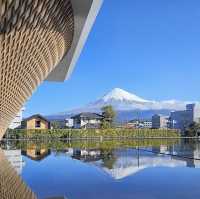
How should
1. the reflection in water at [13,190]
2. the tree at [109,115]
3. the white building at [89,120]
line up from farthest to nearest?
the white building at [89,120] → the tree at [109,115] → the reflection in water at [13,190]

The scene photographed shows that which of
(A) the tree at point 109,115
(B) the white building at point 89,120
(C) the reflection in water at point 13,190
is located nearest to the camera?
(C) the reflection in water at point 13,190

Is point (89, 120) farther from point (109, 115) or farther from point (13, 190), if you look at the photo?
point (13, 190)

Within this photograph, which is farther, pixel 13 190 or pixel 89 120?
pixel 89 120

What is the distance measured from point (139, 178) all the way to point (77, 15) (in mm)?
4206

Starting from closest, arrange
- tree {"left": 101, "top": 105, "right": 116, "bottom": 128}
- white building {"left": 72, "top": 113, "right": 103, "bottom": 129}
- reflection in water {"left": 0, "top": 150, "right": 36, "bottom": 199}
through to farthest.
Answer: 1. reflection in water {"left": 0, "top": 150, "right": 36, "bottom": 199}
2. tree {"left": 101, "top": 105, "right": 116, "bottom": 128}
3. white building {"left": 72, "top": 113, "right": 103, "bottom": 129}

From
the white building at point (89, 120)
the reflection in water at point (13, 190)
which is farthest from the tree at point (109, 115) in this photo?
the reflection in water at point (13, 190)

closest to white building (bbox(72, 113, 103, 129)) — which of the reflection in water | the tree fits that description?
the tree

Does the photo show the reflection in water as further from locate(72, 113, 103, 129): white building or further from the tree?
locate(72, 113, 103, 129): white building

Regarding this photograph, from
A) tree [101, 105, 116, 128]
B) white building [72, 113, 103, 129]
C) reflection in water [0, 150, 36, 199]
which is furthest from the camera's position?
white building [72, 113, 103, 129]

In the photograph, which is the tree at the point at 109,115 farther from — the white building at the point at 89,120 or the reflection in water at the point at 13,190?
the reflection in water at the point at 13,190

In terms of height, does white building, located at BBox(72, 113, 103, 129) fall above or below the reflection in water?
above

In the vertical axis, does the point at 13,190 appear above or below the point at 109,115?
below

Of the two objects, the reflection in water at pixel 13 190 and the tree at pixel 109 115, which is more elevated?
the tree at pixel 109 115

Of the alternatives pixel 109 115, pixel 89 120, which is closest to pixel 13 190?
pixel 109 115
